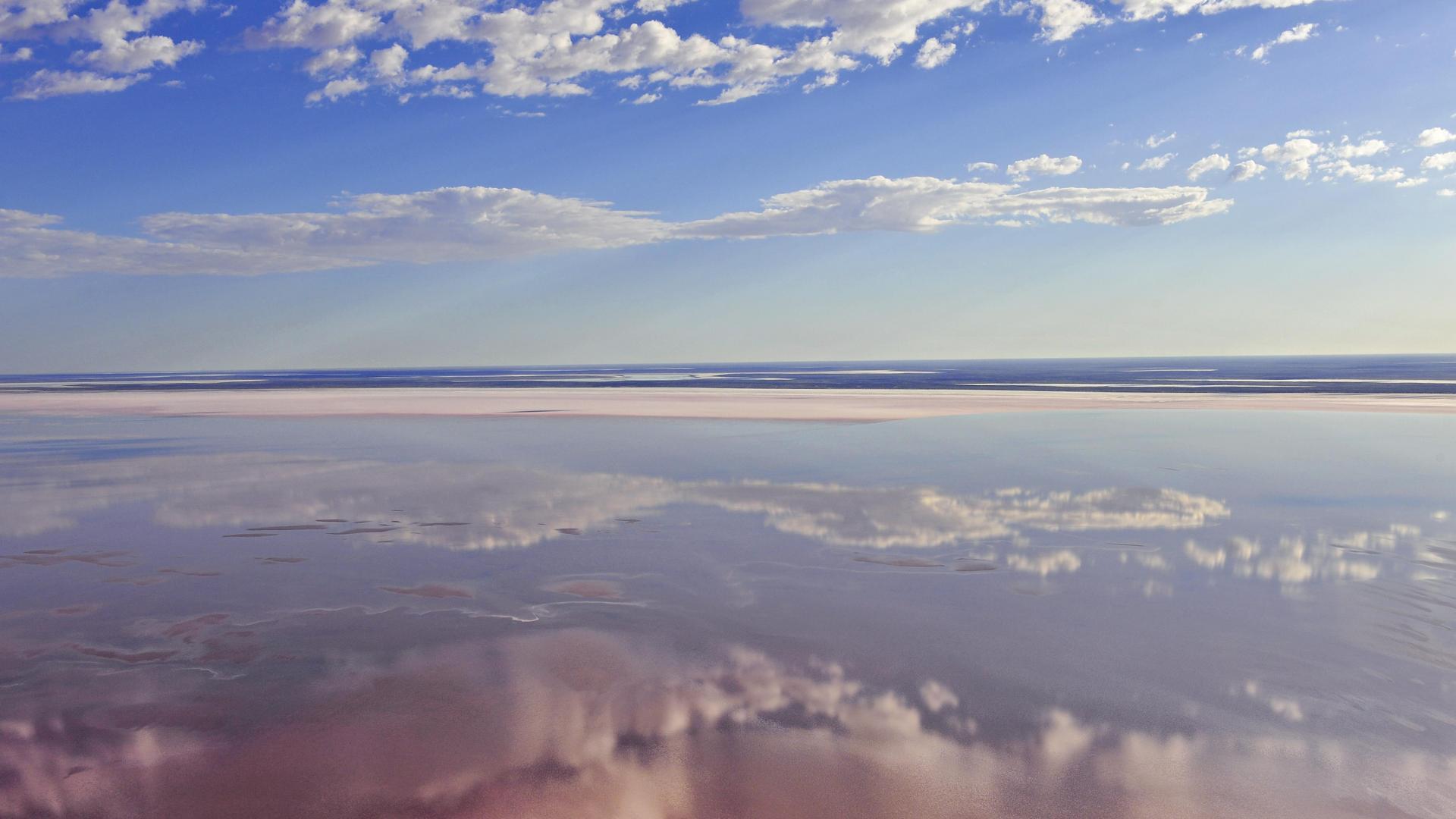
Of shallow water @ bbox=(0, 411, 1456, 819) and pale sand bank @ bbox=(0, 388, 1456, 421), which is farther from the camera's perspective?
pale sand bank @ bbox=(0, 388, 1456, 421)

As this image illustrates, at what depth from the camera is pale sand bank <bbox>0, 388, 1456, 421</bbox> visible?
35344 millimetres

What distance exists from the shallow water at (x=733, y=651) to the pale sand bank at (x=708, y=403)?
1982 centimetres

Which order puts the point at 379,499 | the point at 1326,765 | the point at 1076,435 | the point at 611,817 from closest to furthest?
1. the point at 611,817
2. the point at 1326,765
3. the point at 379,499
4. the point at 1076,435

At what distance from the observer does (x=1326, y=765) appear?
16.5 feet

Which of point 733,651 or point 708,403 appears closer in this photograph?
point 733,651

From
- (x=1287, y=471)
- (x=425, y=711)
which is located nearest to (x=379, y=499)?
(x=425, y=711)

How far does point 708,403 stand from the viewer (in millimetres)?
42469

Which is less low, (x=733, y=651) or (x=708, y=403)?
(x=708, y=403)

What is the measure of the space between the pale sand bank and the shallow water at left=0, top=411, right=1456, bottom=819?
65.0ft

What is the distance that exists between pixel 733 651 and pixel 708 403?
3563cm

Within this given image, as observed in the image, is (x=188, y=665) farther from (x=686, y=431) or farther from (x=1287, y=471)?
(x=686, y=431)

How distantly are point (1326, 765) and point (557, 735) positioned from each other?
4.63 metres

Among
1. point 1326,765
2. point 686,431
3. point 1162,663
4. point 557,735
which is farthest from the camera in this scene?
point 686,431

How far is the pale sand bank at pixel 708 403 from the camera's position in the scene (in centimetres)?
3534
